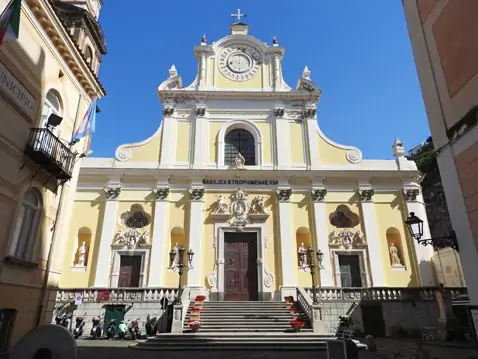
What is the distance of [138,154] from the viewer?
21172 millimetres

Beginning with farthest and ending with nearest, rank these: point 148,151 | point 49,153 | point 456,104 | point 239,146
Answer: point 239,146 → point 148,151 → point 49,153 → point 456,104

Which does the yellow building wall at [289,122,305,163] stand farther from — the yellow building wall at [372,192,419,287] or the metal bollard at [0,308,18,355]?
the metal bollard at [0,308,18,355]

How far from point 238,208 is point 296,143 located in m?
5.75

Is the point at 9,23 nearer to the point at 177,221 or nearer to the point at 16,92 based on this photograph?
the point at 16,92

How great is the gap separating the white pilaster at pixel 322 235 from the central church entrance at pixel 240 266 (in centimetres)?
353

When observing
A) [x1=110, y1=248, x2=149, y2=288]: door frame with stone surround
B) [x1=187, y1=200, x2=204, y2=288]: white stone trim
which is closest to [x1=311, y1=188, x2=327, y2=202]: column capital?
[x1=187, y1=200, x2=204, y2=288]: white stone trim

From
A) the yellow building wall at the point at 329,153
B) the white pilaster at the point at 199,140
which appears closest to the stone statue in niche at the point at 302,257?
the yellow building wall at the point at 329,153

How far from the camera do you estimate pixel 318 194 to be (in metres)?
20.2

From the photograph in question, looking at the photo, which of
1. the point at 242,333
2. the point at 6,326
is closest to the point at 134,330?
the point at 242,333

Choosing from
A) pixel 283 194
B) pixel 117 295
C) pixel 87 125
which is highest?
pixel 283 194

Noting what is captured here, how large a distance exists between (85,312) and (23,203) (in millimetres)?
9429

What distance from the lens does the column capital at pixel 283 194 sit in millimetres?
20078

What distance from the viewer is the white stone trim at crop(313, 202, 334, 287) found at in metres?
18.3

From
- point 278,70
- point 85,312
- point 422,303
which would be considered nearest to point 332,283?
point 422,303
